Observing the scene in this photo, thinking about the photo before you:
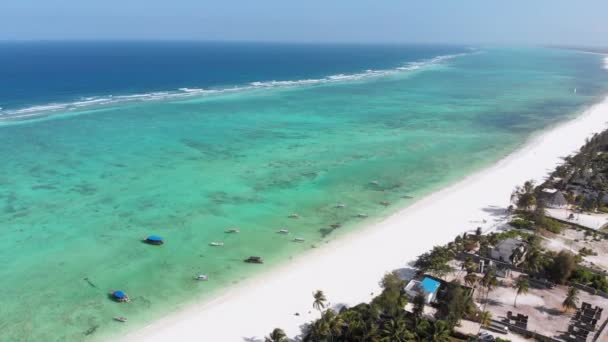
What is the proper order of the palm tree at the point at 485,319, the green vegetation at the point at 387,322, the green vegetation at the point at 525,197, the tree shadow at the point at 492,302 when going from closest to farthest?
the green vegetation at the point at 387,322
the palm tree at the point at 485,319
the tree shadow at the point at 492,302
the green vegetation at the point at 525,197

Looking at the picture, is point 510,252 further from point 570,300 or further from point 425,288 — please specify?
point 425,288

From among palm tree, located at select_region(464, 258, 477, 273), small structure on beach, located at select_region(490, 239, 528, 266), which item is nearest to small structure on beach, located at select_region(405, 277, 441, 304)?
palm tree, located at select_region(464, 258, 477, 273)

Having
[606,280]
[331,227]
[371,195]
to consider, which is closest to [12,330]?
[331,227]

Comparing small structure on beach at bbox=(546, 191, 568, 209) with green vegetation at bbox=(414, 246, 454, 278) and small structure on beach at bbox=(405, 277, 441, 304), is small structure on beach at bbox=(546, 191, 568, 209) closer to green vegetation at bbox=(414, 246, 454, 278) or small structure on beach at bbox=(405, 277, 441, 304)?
green vegetation at bbox=(414, 246, 454, 278)

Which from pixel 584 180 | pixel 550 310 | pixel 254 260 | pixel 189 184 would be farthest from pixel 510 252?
pixel 189 184

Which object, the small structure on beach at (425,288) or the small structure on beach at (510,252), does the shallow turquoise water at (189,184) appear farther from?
the small structure on beach at (510,252)

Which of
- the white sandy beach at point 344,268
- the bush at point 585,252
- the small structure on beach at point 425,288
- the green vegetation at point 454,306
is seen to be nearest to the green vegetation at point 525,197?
the white sandy beach at point 344,268
